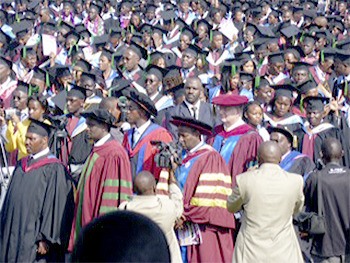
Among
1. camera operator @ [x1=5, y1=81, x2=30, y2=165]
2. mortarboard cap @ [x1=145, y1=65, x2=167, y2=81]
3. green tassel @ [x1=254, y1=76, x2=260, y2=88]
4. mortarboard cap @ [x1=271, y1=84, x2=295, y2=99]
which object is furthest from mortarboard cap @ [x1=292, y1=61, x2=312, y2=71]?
camera operator @ [x1=5, y1=81, x2=30, y2=165]

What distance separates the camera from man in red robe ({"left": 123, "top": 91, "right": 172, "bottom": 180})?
6.84m

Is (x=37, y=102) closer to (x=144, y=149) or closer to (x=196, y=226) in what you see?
(x=144, y=149)

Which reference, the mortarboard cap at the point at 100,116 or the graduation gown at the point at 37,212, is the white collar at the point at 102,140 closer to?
the mortarboard cap at the point at 100,116

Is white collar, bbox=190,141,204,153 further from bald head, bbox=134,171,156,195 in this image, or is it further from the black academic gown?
the black academic gown

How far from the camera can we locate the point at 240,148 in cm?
703

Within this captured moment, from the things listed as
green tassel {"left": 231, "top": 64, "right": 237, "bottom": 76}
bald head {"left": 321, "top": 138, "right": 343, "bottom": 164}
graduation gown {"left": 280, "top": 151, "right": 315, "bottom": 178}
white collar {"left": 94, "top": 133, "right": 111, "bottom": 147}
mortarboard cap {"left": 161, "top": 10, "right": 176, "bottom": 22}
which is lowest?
graduation gown {"left": 280, "top": 151, "right": 315, "bottom": 178}

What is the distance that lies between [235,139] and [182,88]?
268cm

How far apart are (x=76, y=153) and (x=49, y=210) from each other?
154cm

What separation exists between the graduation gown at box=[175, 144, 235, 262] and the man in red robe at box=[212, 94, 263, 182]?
28.6 inches

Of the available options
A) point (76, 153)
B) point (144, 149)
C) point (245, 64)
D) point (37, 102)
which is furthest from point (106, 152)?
point (245, 64)

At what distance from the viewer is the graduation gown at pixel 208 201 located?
6137 mm

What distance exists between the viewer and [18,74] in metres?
12.4

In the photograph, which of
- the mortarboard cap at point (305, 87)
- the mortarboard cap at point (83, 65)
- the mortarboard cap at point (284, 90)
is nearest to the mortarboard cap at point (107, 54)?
the mortarboard cap at point (83, 65)

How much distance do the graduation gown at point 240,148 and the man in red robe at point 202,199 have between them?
719 mm
